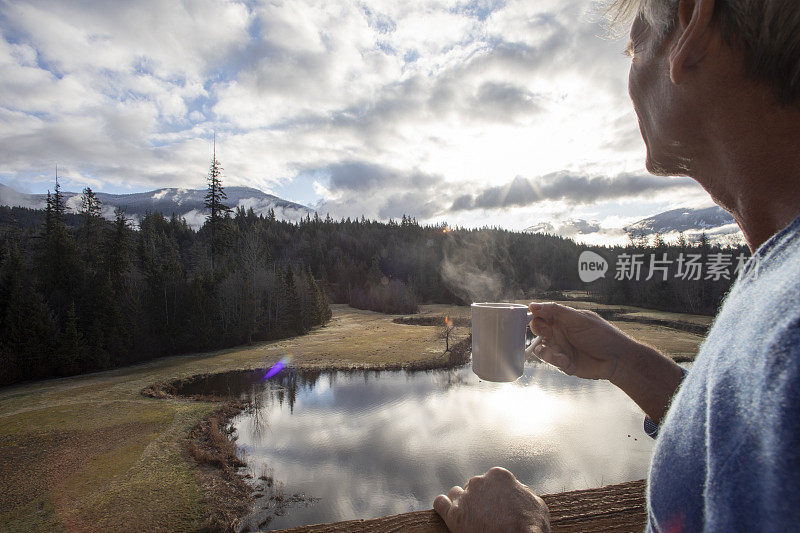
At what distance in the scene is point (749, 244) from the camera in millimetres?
721

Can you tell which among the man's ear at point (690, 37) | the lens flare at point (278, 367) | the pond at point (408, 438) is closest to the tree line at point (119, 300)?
the lens flare at point (278, 367)

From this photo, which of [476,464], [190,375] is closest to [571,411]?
[476,464]

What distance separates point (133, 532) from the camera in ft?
27.3

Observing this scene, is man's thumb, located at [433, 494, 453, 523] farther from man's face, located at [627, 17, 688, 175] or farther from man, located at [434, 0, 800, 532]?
man's face, located at [627, 17, 688, 175]

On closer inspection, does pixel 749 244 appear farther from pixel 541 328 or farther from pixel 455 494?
pixel 455 494

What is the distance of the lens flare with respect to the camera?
23938 millimetres

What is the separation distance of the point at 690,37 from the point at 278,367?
27002 mm

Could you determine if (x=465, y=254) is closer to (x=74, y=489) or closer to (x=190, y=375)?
(x=190, y=375)

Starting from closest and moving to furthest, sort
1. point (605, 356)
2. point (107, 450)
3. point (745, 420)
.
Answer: point (745, 420), point (605, 356), point (107, 450)

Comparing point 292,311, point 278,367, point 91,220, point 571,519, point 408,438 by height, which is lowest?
point 408,438

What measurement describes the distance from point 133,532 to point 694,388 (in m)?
11.4

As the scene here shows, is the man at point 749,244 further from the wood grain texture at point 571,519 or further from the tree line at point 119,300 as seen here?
the tree line at point 119,300

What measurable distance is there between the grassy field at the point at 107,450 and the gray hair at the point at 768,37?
11.7 metres

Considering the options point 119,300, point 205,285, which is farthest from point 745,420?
point 205,285
